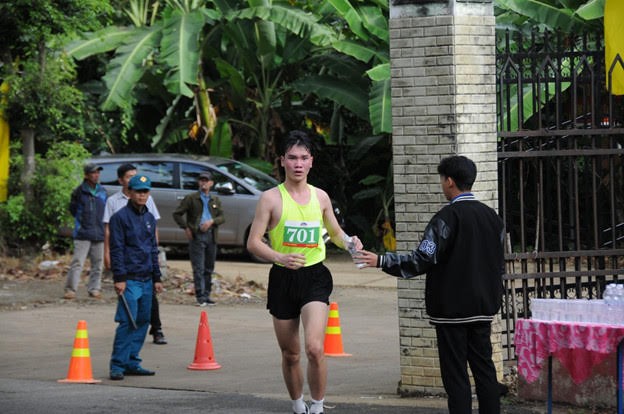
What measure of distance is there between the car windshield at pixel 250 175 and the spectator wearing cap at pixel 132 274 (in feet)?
33.8

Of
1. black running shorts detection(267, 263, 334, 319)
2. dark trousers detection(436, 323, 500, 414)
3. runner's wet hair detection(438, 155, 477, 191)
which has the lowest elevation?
dark trousers detection(436, 323, 500, 414)

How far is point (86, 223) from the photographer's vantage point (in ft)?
54.9

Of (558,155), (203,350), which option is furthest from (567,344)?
(203,350)

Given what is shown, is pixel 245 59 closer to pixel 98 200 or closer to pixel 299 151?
pixel 98 200

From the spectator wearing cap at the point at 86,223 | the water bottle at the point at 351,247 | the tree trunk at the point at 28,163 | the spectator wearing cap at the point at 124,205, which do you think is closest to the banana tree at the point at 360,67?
the spectator wearing cap at the point at 86,223

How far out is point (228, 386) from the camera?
1062 cm

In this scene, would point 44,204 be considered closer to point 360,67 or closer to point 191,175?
point 191,175

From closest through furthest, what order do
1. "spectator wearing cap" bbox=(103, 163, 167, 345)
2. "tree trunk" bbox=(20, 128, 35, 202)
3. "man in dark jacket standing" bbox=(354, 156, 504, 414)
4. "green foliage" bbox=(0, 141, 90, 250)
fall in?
1. "man in dark jacket standing" bbox=(354, 156, 504, 414)
2. "spectator wearing cap" bbox=(103, 163, 167, 345)
3. "green foliage" bbox=(0, 141, 90, 250)
4. "tree trunk" bbox=(20, 128, 35, 202)

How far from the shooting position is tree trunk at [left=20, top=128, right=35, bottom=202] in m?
19.5

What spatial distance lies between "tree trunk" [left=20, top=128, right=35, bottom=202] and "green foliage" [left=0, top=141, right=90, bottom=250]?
0.26ft

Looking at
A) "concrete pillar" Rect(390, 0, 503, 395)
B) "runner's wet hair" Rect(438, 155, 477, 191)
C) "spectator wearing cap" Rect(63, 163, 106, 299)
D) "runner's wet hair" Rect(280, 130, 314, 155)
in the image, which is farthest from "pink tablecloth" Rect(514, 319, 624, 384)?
"spectator wearing cap" Rect(63, 163, 106, 299)

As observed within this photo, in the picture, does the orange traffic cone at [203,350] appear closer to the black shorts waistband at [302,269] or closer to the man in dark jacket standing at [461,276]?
the black shorts waistband at [302,269]

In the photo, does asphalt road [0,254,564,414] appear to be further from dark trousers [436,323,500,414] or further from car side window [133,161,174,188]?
car side window [133,161,174,188]

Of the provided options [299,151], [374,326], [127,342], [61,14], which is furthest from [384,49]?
[299,151]
